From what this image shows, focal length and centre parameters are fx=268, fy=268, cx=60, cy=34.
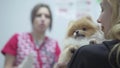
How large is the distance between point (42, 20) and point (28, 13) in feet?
1.54

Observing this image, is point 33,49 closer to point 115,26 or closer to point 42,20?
point 42,20

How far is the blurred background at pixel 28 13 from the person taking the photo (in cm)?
285

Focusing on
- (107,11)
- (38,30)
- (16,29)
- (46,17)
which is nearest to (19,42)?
(38,30)

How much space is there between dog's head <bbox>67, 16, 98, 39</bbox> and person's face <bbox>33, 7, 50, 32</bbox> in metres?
1.11

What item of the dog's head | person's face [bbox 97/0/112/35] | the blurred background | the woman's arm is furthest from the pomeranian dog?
the blurred background

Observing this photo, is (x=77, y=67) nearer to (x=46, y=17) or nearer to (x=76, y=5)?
(x=46, y=17)

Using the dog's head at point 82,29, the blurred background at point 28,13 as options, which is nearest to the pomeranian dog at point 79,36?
the dog's head at point 82,29

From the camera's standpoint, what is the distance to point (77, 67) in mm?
808

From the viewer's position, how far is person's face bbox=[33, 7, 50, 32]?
94.8 inches

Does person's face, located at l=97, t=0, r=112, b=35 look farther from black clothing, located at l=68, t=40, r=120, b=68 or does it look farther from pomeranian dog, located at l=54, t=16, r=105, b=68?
pomeranian dog, located at l=54, t=16, r=105, b=68

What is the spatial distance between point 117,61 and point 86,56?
0.09m

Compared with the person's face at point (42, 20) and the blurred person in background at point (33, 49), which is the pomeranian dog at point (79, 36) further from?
the person's face at point (42, 20)

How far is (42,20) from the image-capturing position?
244 cm

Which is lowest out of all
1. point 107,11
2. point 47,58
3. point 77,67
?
point 47,58
